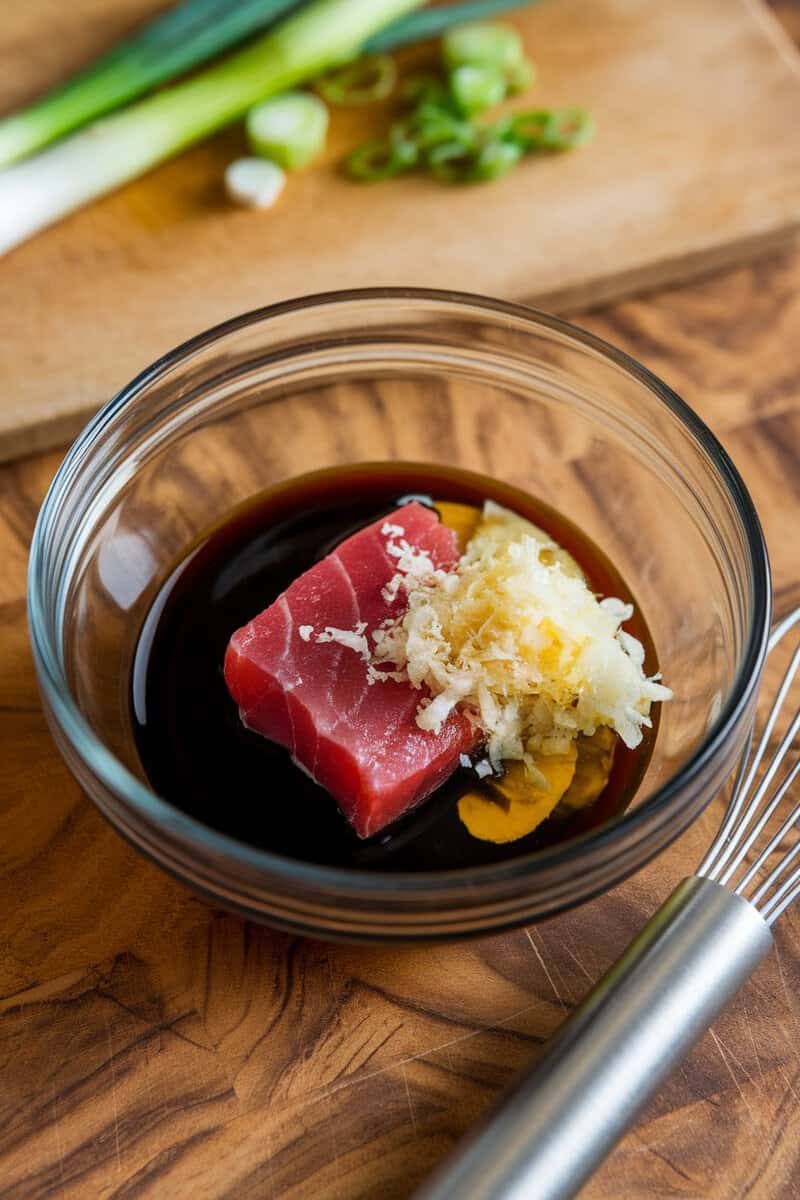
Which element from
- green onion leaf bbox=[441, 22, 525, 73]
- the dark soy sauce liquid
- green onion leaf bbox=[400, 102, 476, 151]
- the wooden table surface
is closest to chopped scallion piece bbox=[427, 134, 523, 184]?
green onion leaf bbox=[400, 102, 476, 151]

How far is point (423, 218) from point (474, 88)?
352mm

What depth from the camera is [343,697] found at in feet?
5.58

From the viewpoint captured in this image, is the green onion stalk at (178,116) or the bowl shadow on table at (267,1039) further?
the green onion stalk at (178,116)

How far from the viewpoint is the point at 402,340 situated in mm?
2145

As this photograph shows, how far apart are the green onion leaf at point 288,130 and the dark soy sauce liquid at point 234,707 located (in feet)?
3.05

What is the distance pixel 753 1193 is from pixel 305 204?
2.04 meters

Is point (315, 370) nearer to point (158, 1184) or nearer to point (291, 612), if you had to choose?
point (291, 612)

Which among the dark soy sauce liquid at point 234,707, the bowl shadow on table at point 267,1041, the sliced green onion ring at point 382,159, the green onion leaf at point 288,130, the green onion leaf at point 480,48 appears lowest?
the bowl shadow on table at point 267,1041

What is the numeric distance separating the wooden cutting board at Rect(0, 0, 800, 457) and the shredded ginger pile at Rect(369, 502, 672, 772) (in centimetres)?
97

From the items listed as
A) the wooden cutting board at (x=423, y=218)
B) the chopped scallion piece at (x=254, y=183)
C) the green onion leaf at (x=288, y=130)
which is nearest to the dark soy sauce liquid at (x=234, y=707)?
the wooden cutting board at (x=423, y=218)

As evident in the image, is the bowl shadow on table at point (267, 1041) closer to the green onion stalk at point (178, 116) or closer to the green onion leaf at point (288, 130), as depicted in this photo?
the green onion stalk at point (178, 116)

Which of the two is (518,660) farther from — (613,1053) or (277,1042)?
(277,1042)

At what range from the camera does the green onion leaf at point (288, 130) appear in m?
2.68

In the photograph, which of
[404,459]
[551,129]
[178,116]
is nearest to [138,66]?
[178,116]
